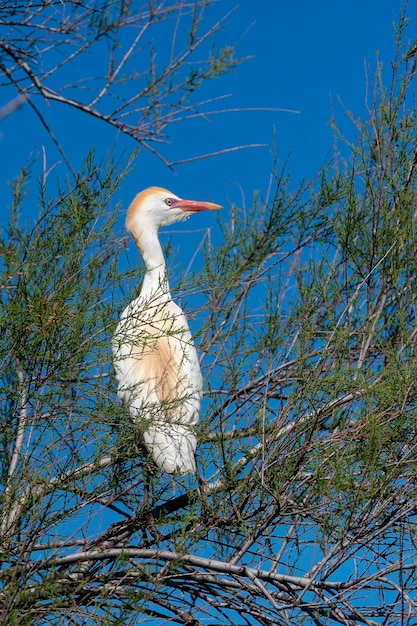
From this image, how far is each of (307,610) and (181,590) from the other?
396mm

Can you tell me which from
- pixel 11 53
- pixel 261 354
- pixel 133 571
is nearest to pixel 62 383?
pixel 133 571

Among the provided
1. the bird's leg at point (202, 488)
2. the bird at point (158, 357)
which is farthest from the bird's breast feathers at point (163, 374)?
the bird's leg at point (202, 488)

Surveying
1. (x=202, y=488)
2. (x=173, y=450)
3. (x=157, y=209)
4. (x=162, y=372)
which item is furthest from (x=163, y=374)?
(x=157, y=209)

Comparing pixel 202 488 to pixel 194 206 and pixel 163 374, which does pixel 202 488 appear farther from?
pixel 194 206

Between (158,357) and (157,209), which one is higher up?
(157,209)

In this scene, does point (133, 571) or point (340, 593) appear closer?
point (340, 593)

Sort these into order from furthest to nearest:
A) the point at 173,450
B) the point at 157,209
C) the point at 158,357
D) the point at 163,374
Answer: the point at 157,209, the point at 158,357, the point at 163,374, the point at 173,450

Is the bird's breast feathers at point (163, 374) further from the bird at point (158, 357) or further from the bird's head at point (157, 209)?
the bird's head at point (157, 209)

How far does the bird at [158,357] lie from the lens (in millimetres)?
2279

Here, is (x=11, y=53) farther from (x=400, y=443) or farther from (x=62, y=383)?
(x=400, y=443)

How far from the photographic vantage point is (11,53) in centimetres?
251

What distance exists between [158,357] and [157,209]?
2.50 feet

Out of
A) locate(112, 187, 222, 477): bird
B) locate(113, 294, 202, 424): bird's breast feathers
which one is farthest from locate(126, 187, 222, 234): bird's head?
locate(113, 294, 202, 424): bird's breast feathers

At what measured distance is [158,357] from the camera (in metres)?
2.84
